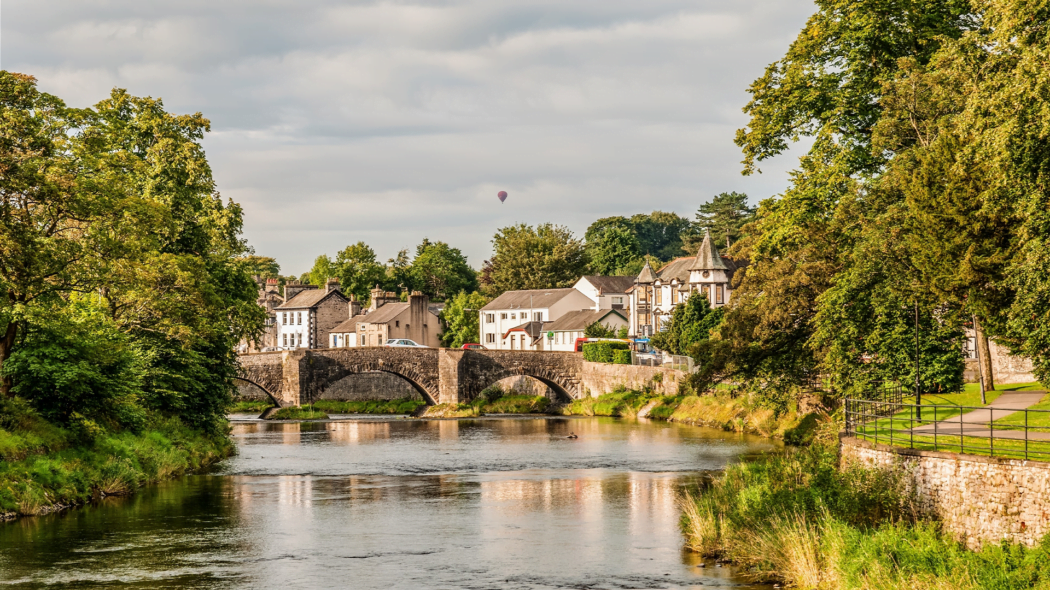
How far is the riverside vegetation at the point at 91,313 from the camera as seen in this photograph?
1187 inches

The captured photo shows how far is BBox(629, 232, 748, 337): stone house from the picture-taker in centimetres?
9406

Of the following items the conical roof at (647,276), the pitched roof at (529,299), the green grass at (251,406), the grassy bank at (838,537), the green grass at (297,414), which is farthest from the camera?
the pitched roof at (529,299)

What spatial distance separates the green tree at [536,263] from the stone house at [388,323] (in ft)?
59.2

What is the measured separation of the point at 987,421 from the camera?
27.0 m

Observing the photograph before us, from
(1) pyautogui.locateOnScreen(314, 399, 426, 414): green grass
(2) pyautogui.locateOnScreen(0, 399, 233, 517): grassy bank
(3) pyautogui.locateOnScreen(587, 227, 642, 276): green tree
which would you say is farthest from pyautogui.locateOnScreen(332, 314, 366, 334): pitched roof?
(2) pyautogui.locateOnScreen(0, 399, 233, 517): grassy bank

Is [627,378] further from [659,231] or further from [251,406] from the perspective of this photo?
[659,231]

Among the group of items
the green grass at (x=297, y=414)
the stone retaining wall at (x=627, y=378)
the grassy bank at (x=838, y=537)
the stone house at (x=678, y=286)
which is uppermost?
the stone house at (x=678, y=286)

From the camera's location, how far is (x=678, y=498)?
33.2 meters

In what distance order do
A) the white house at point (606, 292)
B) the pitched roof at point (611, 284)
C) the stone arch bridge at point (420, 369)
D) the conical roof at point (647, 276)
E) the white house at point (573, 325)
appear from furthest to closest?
the pitched roof at point (611, 284)
the white house at point (606, 292)
the white house at point (573, 325)
the conical roof at point (647, 276)
the stone arch bridge at point (420, 369)

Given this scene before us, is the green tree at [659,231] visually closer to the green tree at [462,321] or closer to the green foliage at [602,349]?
the green tree at [462,321]

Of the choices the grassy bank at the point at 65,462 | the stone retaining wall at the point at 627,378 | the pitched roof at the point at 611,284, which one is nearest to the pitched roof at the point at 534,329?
the pitched roof at the point at 611,284

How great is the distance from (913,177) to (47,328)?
26591mm

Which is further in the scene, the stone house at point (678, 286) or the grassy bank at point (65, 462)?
the stone house at point (678, 286)

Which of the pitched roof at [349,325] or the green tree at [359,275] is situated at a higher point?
the green tree at [359,275]
